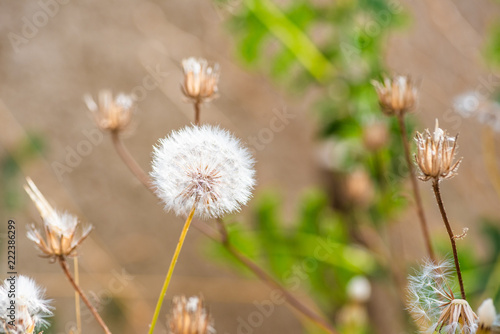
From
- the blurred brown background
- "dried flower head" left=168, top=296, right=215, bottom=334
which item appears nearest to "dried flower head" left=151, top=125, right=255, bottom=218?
"dried flower head" left=168, top=296, right=215, bottom=334

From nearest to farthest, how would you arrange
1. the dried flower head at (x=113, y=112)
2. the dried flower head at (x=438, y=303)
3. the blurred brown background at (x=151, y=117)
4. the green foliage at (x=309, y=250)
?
the dried flower head at (x=438, y=303) < the dried flower head at (x=113, y=112) < the green foliage at (x=309, y=250) < the blurred brown background at (x=151, y=117)

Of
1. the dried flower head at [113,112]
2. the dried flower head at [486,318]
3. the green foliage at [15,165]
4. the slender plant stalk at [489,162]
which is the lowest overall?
the dried flower head at [486,318]

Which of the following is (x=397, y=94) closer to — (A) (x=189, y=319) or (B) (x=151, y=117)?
(A) (x=189, y=319)

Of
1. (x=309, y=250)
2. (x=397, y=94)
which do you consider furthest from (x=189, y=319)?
(x=309, y=250)

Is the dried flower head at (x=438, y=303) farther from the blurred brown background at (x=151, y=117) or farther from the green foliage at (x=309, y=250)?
the blurred brown background at (x=151, y=117)

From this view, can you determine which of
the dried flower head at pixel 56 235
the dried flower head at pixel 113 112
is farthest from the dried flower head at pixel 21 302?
the dried flower head at pixel 113 112

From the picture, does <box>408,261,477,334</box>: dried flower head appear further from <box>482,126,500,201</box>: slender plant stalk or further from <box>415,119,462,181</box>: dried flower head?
<box>482,126,500,201</box>: slender plant stalk

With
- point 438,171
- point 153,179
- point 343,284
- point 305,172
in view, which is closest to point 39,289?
point 153,179
